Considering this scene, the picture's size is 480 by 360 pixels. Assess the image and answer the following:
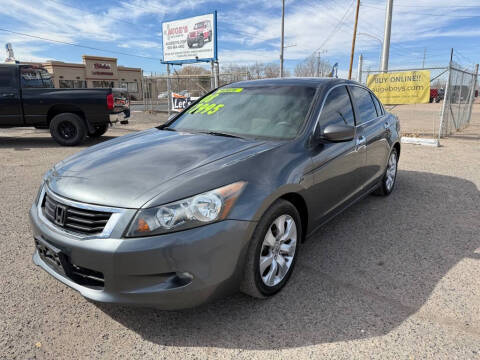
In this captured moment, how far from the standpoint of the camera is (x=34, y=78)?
30.1 feet

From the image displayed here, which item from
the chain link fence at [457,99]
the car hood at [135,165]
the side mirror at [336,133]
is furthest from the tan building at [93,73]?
the side mirror at [336,133]

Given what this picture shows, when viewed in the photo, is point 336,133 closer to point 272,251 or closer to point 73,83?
point 272,251

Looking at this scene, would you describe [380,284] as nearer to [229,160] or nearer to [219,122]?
[229,160]

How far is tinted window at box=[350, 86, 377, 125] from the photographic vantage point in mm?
4051

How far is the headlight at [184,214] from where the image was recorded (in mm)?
1960

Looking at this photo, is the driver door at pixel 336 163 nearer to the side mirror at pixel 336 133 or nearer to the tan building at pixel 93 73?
the side mirror at pixel 336 133

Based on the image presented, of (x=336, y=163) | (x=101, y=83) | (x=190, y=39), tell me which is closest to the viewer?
(x=336, y=163)

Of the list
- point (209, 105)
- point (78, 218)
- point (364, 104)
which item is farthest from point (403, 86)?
point (78, 218)

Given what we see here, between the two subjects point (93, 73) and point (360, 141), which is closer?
point (360, 141)

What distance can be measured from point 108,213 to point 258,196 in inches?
36.3

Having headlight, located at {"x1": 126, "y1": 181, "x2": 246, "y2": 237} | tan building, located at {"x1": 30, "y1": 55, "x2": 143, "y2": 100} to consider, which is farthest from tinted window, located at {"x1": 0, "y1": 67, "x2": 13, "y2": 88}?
tan building, located at {"x1": 30, "y1": 55, "x2": 143, "y2": 100}

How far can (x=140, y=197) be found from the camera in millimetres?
2039

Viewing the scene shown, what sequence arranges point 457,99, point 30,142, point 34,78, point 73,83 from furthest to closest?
point 73,83, point 457,99, point 30,142, point 34,78

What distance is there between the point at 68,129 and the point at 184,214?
27.8ft
